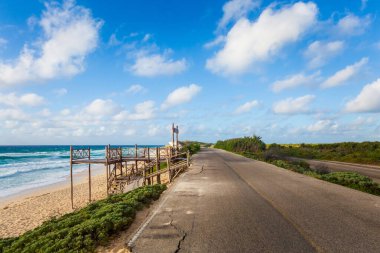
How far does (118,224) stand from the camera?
731cm

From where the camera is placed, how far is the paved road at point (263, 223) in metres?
5.84

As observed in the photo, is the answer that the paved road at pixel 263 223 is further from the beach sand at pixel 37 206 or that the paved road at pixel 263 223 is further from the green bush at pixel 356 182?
the beach sand at pixel 37 206

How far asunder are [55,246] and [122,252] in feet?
5.65

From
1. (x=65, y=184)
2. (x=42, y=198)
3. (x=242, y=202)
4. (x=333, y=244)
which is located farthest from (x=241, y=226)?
(x=65, y=184)

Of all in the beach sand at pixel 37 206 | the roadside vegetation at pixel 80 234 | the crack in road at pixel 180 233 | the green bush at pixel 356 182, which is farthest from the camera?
the beach sand at pixel 37 206

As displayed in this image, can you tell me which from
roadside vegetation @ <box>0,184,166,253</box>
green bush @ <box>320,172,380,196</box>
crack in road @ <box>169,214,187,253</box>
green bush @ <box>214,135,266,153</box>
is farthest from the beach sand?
green bush @ <box>214,135,266,153</box>

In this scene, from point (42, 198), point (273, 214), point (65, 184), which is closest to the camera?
point (273, 214)

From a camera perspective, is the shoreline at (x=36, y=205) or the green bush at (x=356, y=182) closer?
the green bush at (x=356, y=182)

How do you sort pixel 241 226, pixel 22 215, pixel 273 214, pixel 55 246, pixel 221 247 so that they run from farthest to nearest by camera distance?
1. pixel 22 215
2. pixel 273 214
3. pixel 241 226
4. pixel 55 246
5. pixel 221 247

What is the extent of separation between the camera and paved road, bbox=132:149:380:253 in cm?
584

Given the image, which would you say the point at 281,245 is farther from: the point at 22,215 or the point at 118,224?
the point at 22,215

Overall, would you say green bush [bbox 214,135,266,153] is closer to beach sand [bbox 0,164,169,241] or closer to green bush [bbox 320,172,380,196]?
beach sand [bbox 0,164,169,241]

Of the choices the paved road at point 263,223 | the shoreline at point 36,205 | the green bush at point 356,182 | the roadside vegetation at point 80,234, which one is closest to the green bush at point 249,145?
the shoreline at point 36,205

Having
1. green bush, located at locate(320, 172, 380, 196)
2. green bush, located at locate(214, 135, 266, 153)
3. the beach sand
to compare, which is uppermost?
green bush, located at locate(214, 135, 266, 153)
